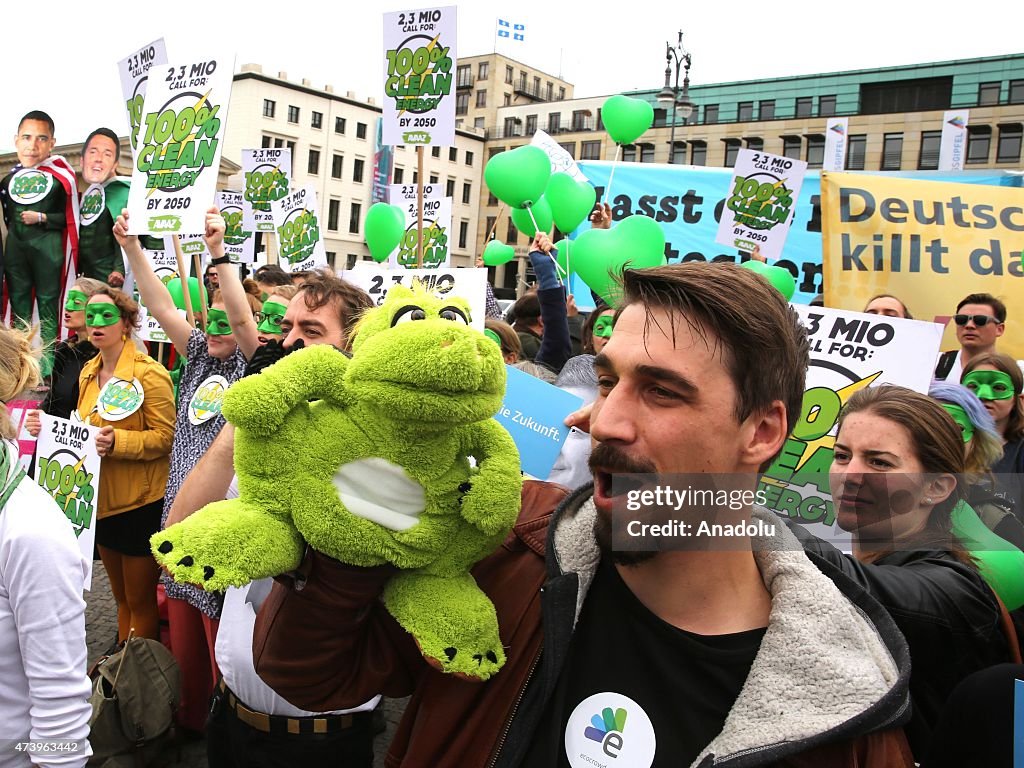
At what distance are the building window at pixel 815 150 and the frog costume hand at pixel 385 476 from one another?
55510mm

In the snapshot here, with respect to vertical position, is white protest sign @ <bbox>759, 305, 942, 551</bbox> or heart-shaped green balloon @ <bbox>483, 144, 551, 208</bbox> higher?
heart-shaped green balloon @ <bbox>483, 144, 551, 208</bbox>

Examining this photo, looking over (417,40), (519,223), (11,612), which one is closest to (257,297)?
(417,40)

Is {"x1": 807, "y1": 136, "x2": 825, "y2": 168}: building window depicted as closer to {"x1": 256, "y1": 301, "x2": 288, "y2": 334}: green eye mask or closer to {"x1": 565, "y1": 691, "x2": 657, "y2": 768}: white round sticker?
{"x1": 256, "y1": 301, "x2": 288, "y2": 334}: green eye mask

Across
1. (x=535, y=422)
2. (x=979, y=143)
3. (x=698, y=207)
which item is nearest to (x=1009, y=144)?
(x=979, y=143)

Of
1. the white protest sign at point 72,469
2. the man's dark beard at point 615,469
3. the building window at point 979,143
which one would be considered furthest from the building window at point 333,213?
the man's dark beard at point 615,469

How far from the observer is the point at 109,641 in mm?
4777

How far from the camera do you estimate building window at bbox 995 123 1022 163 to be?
146 feet

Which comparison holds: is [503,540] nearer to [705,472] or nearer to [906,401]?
[705,472]

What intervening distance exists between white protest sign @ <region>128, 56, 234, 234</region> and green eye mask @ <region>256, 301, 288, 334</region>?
85cm

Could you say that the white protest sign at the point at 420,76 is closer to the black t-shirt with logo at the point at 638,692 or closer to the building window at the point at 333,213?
the black t-shirt with logo at the point at 638,692

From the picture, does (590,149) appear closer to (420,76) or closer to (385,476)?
(420,76)

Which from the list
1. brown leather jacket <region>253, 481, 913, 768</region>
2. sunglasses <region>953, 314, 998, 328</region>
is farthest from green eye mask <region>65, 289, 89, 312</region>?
sunglasses <region>953, 314, 998, 328</region>

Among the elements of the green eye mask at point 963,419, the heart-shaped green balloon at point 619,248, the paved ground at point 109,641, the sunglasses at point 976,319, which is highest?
the heart-shaped green balloon at point 619,248

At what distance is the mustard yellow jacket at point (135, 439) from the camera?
13.7 feet
